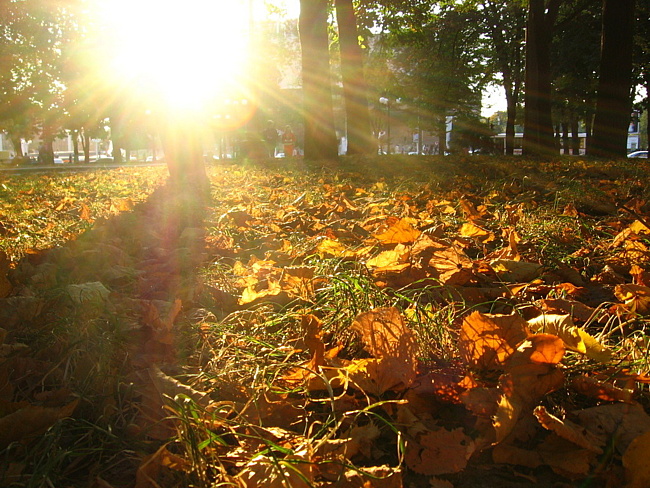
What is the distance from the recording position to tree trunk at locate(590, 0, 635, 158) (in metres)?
11.8

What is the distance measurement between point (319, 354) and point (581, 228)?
220 centimetres

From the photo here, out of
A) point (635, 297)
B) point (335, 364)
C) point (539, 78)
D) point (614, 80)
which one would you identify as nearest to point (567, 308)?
point (635, 297)

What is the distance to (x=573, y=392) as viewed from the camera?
1250 millimetres

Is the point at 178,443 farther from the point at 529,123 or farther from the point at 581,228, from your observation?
the point at 529,123

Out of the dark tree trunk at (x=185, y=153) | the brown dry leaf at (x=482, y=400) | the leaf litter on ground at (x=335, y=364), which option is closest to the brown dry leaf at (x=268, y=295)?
the leaf litter on ground at (x=335, y=364)

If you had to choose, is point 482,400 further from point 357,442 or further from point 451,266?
point 451,266

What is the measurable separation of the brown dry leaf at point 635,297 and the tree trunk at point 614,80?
11.3m

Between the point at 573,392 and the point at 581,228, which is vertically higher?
the point at 581,228

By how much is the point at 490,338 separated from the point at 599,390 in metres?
0.26

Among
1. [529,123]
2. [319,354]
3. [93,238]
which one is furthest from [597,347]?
[529,123]

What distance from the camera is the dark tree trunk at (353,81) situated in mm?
14625

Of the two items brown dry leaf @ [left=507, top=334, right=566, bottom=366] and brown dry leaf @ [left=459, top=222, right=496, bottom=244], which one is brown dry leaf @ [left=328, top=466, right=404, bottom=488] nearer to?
brown dry leaf @ [left=507, top=334, right=566, bottom=366]

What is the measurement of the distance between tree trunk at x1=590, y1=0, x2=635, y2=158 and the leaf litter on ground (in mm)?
10362

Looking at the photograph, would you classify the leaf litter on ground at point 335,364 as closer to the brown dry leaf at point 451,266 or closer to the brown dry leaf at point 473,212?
the brown dry leaf at point 451,266
